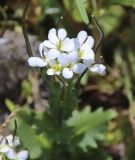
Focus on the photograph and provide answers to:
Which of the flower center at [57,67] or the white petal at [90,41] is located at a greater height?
the white petal at [90,41]

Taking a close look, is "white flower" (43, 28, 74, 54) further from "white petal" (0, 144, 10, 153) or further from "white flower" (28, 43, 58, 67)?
"white petal" (0, 144, 10, 153)

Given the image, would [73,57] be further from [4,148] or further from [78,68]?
[4,148]

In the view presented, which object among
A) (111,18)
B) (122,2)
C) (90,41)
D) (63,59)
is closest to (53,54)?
(63,59)

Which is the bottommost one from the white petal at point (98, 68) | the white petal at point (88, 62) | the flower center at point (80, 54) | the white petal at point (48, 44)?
the white petal at point (98, 68)

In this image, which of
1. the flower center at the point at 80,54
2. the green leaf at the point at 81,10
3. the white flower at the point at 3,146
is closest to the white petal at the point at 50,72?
the flower center at the point at 80,54

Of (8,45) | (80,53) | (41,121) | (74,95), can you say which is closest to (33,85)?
(8,45)

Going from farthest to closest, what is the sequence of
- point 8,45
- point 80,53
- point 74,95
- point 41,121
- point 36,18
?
point 36,18
point 8,45
point 41,121
point 74,95
point 80,53

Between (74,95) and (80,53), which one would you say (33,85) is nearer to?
(74,95)

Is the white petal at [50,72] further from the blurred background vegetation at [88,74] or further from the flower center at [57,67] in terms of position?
the blurred background vegetation at [88,74]
